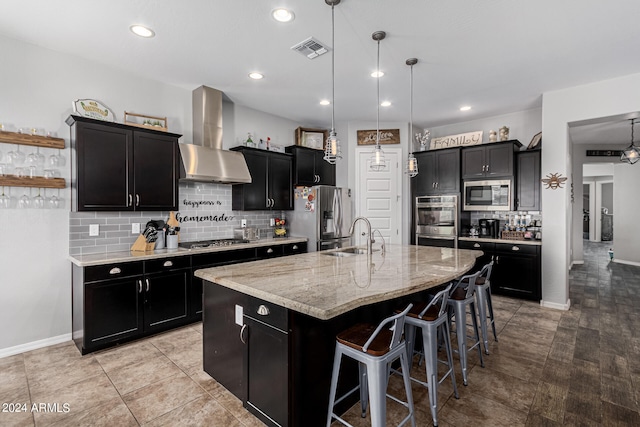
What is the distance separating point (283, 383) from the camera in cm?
173

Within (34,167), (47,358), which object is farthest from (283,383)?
(34,167)

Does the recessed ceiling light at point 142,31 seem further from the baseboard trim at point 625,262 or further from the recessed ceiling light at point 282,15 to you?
the baseboard trim at point 625,262

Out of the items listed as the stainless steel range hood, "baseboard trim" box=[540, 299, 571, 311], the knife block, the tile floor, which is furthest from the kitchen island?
"baseboard trim" box=[540, 299, 571, 311]

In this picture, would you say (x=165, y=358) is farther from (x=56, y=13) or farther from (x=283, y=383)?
(x=56, y=13)

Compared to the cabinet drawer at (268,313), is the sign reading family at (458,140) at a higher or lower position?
higher

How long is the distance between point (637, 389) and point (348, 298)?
248 centimetres

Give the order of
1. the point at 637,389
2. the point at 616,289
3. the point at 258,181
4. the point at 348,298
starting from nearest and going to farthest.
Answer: the point at 348,298, the point at 637,389, the point at 258,181, the point at 616,289

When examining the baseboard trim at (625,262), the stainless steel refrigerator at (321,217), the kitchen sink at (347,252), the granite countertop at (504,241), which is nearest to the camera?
the kitchen sink at (347,252)

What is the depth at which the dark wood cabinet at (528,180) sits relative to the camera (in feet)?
14.8

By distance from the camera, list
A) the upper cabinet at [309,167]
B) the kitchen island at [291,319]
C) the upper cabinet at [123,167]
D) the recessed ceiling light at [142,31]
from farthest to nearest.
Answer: the upper cabinet at [309,167] → the upper cabinet at [123,167] → the recessed ceiling light at [142,31] → the kitchen island at [291,319]

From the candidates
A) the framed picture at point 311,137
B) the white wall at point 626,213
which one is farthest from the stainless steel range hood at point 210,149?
the white wall at point 626,213

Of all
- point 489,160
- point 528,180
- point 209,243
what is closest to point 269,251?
point 209,243

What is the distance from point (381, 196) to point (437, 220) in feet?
3.41

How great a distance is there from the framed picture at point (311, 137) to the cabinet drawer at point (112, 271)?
321 centimetres
